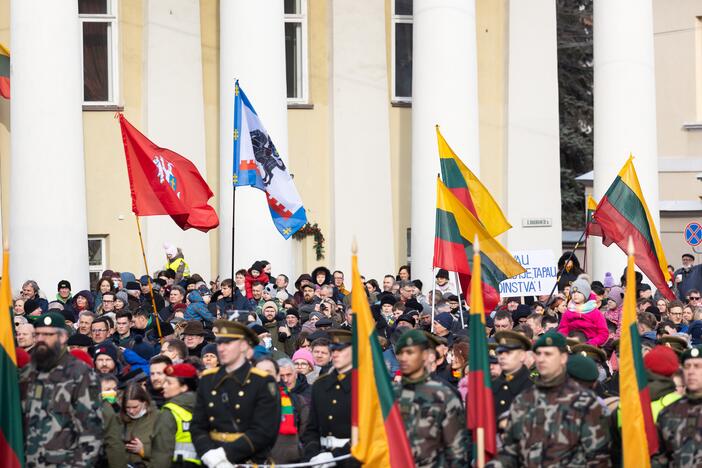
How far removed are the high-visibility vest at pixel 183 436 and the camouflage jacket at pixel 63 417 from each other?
0.84 meters

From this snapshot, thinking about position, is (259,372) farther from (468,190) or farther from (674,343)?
(468,190)

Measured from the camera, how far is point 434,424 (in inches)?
446

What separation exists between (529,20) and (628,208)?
1148 cm

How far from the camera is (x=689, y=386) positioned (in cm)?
1111

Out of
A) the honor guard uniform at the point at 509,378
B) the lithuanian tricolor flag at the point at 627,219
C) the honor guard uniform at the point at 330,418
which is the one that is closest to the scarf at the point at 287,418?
the honor guard uniform at the point at 330,418

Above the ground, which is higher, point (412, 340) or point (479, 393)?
point (412, 340)

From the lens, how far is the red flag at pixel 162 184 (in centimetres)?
1956

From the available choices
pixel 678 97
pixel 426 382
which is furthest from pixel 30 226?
pixel 678 97

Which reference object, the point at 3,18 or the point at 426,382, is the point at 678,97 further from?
the point at 426,382

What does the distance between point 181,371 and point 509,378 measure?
2.62 meters

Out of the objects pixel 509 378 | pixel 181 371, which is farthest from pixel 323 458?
pixel 509 378

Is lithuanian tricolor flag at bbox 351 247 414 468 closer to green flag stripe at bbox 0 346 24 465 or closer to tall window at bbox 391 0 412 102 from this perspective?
green flag stripe at bbox 0 346 24 465

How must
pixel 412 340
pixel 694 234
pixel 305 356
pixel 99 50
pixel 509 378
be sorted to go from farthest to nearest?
pixel 694 234
pixel 99 50
pixel 305 356
pixel 509 378
pixel 412 340

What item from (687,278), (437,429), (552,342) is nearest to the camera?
(552,342)
